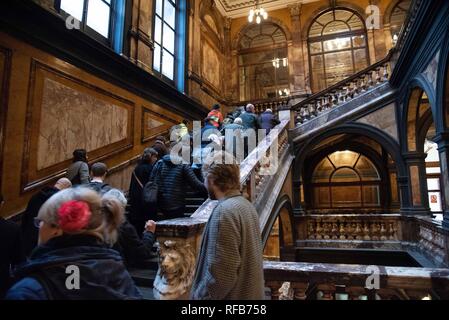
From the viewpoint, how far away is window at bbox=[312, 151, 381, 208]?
11594 mm

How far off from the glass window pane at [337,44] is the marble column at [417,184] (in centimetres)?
666

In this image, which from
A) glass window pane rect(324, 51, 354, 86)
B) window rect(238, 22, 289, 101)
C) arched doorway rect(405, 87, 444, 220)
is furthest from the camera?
window rect(238, 22, 289, 101)

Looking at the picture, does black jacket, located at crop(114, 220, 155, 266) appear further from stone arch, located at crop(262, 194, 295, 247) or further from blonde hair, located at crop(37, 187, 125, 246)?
stone arch, located at crop(262, 194, 295, 247)

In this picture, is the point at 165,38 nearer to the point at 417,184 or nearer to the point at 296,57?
the point at 296,57

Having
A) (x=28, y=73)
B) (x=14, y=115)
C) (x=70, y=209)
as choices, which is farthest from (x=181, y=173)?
(x=28, y=73)

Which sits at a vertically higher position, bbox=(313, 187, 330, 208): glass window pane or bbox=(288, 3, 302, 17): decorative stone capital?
bbox=(288, 3, 302, 17): decorative stone capital

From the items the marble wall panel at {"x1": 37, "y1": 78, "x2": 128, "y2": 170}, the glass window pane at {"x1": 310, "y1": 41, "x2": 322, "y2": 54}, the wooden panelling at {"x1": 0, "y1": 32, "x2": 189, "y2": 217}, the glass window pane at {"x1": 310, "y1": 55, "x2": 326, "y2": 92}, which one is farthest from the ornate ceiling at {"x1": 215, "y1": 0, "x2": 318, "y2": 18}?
the marble wall panel at {"x1": 37, "y1": 78, "x2": 128, "y2": 170}

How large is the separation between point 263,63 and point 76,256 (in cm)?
1359

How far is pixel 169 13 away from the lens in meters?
10.1

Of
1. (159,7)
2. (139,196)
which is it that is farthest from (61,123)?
(159,7)

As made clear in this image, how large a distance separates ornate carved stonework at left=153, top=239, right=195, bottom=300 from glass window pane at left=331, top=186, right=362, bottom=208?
10.6 meters

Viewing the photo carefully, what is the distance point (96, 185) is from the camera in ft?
9.44

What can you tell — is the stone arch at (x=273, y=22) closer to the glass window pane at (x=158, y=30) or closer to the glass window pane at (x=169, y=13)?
the glass window pane at (x=169, y=13)

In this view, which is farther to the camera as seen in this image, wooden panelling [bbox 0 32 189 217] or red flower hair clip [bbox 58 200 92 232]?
wooden panelling [bbox 0 32 189 217]
